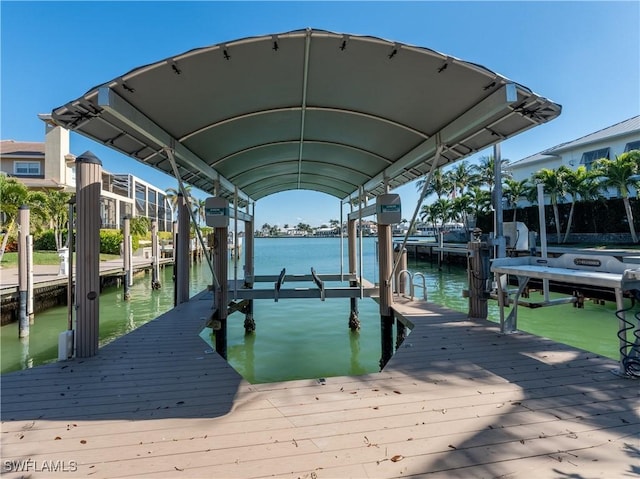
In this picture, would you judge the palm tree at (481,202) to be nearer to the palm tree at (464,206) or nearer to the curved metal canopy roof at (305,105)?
the palm tree at (464,206)

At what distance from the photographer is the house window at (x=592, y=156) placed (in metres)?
28.2

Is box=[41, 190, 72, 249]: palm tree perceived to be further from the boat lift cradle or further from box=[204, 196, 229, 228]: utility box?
the boat lift cradle

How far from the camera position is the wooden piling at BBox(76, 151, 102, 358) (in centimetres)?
409

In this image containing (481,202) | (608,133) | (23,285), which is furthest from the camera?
(481,202)

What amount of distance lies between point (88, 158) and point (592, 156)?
119 ft

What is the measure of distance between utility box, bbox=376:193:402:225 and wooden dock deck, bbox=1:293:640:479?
117 inches

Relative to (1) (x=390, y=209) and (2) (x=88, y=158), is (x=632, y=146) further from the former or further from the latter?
(2) (x=88, y=158)

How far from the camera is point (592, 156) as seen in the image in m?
29.2

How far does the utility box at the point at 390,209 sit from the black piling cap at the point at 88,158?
454 centimetres

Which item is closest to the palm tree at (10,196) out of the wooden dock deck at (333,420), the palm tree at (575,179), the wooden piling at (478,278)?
the wooden dock deck at (333,420)

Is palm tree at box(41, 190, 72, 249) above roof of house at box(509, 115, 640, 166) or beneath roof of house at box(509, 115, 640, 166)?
beneath

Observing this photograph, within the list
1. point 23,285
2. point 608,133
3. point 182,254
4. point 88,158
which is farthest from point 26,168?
point 608,133

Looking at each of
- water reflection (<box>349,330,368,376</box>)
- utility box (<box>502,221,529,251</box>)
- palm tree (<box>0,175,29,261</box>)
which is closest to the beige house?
palm tree (<box>0,175,29,261</box>)

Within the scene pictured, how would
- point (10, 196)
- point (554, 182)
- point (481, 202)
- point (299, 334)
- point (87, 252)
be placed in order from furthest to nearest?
point (481, 202), point (554, 182), point (10, 196), point (299, 334), point (87, 252)
